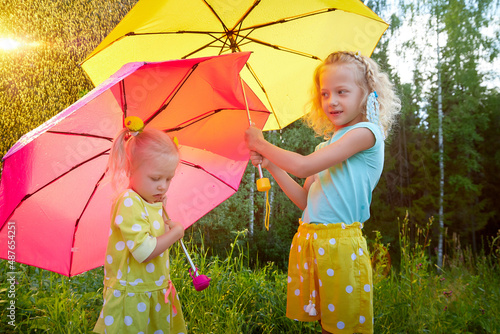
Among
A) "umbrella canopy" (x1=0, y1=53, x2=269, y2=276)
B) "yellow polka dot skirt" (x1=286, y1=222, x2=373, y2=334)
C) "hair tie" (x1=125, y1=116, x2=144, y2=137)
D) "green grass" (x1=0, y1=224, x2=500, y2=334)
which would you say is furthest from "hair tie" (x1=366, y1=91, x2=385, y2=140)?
"green grass" (x1=0, y1=224, x2=500, y2=334)

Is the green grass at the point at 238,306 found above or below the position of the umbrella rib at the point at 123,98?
below

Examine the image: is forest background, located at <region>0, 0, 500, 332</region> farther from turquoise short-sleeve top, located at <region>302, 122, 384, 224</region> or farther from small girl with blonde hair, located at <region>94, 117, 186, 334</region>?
small girl with blonde hair, located at <region>94, 117, 186, 334</region>

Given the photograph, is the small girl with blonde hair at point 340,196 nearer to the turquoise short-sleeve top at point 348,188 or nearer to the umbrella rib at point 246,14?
the turquoise short-sleeve top at point 348,188

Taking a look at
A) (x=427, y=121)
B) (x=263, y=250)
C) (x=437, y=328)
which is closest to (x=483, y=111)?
(x=427, y=121)

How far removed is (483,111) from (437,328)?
1863 centimetres

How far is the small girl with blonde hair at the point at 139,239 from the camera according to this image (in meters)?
1.62

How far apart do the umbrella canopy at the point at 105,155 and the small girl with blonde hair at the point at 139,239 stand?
0.53ft

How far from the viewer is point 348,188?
1.81 metres

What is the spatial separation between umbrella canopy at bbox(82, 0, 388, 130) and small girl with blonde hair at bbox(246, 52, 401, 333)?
26.0 inches

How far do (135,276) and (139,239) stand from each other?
0.66 feet

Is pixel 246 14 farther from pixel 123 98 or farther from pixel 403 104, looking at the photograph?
pixel 403 104

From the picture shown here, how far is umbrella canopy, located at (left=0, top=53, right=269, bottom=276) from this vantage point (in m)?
1.54

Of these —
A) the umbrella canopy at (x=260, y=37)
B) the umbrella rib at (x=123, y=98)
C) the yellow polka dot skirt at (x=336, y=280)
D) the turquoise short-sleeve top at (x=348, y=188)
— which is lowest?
the yellow polka dot skirt at (x=336, y=280)

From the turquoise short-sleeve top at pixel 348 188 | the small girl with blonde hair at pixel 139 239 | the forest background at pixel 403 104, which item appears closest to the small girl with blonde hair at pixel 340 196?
the turquoise short-sleeve top at pixel 348 188
